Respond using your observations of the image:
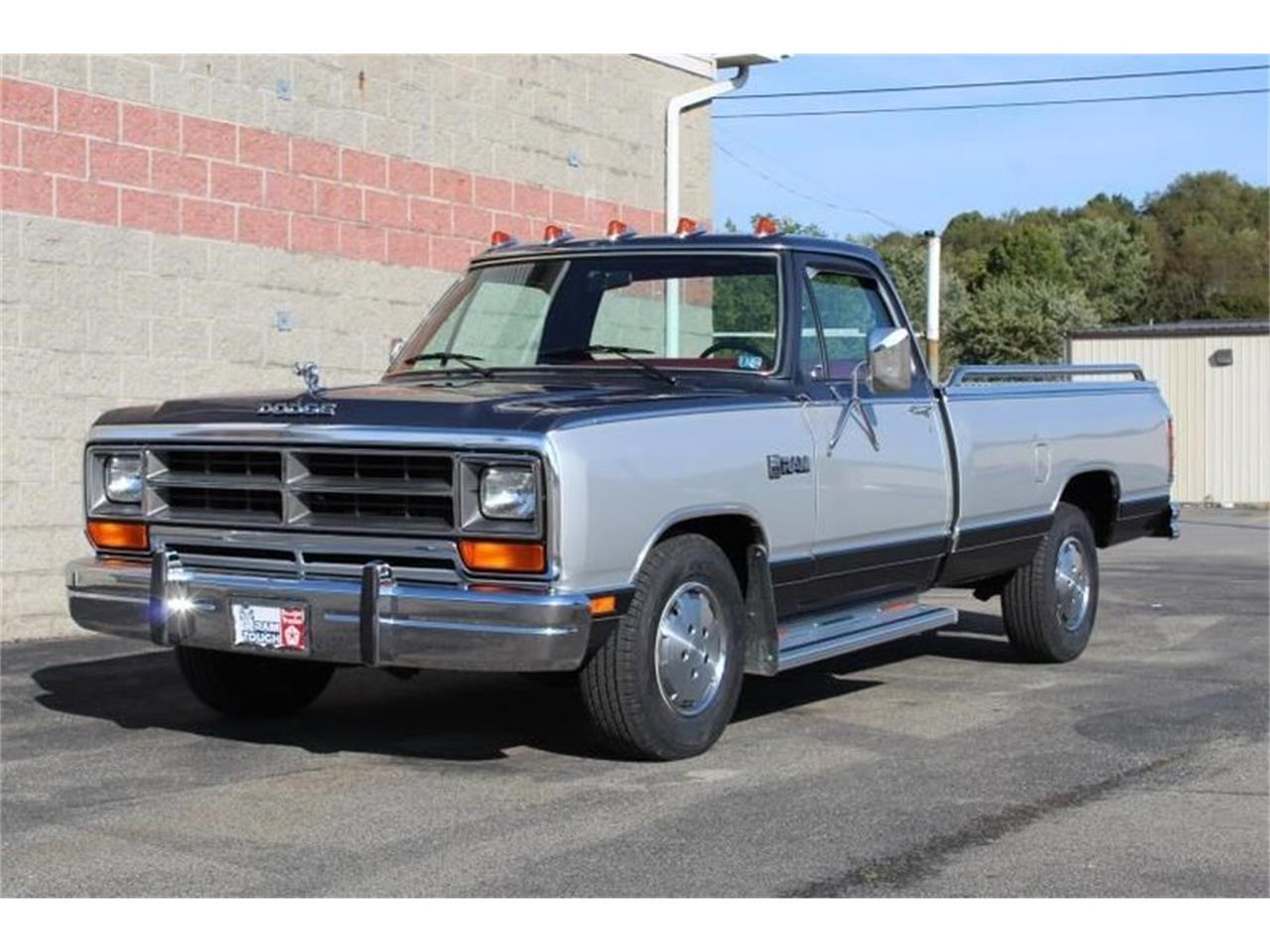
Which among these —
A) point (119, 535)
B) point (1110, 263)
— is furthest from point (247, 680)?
point (1110, 263)

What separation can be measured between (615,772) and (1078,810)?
1680 millimetres

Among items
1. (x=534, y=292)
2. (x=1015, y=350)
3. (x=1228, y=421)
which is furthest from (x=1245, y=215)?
(x=534, y=292)

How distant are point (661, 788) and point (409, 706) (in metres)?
2.30

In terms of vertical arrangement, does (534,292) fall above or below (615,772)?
above

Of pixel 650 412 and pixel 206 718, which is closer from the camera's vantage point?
pixel 650 412

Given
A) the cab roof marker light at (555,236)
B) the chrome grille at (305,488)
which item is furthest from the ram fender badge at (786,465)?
the cab roof marker light at (555,236)

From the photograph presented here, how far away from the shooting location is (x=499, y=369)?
7961 mm

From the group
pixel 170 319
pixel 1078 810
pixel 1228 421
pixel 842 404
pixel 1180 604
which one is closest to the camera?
pixel 1078 810

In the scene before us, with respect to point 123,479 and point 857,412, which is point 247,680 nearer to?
point 123,479

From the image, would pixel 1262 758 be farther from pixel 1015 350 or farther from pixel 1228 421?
pixel 1015 350

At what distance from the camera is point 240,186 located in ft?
40.5

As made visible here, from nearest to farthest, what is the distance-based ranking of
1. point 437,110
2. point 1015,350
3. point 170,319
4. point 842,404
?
point 842,404 < point 170,319 < point 437,110 < point 1015,350

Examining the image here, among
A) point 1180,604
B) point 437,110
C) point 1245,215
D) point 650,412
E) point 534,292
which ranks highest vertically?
point 1245,215

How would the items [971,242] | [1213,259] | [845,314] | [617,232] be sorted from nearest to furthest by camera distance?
1. [845,314]
2. [617,232]
3. [1213,259]
4. [971,242]
